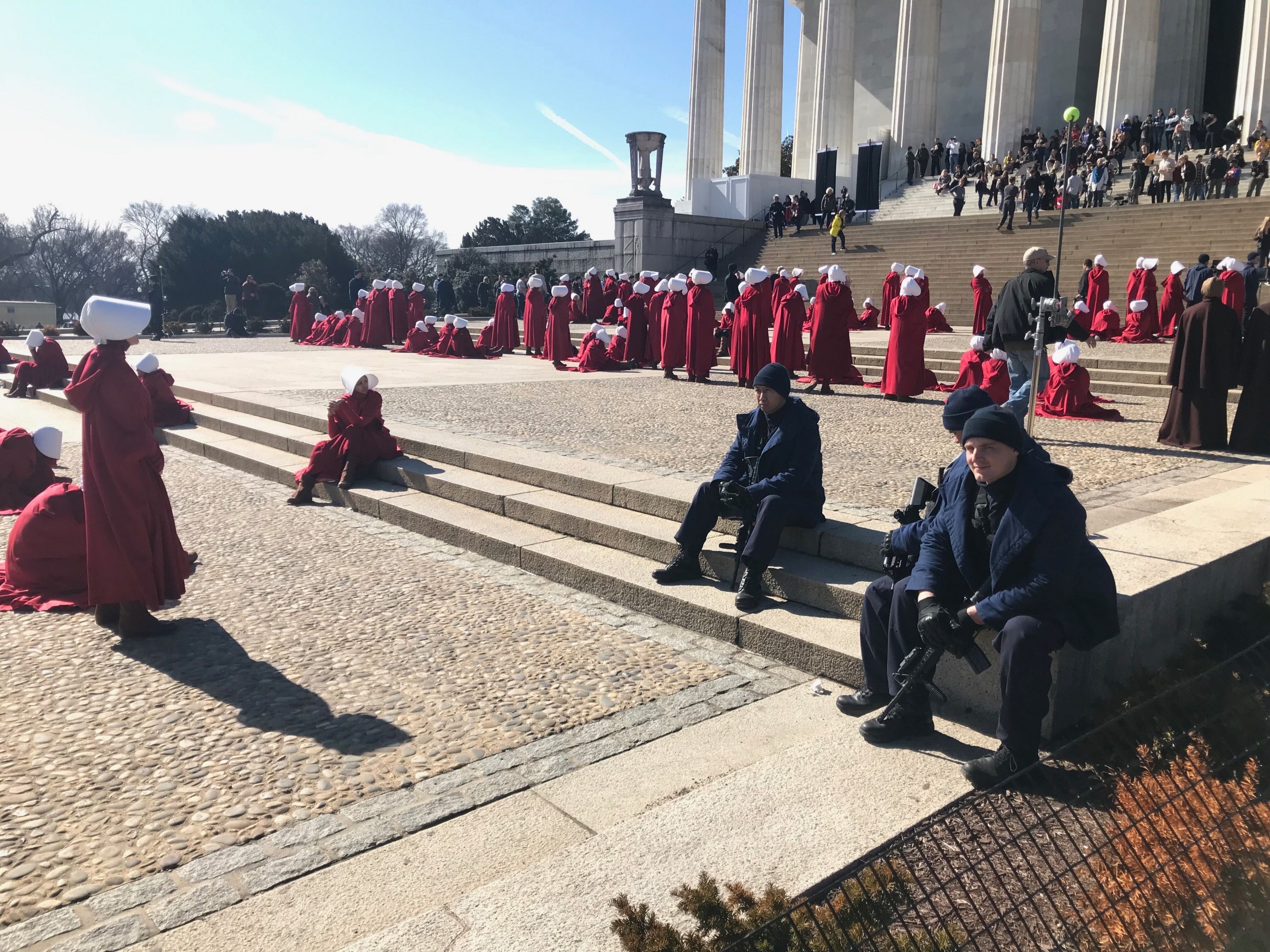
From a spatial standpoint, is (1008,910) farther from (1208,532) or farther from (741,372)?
(741,372)

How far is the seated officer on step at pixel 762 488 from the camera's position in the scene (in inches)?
219

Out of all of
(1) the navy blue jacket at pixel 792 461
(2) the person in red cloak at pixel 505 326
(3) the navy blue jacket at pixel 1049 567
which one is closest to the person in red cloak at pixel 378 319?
(2) the person in red cloak at pixel 505 326

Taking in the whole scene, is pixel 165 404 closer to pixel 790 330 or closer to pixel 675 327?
pixel 675 327

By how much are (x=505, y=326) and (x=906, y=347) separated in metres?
13.9

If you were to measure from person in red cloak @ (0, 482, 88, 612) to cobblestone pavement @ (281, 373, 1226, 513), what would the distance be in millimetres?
4349

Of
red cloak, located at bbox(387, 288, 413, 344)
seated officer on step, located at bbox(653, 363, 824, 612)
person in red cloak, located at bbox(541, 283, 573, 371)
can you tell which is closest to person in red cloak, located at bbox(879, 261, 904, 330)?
person in red cloak, located at bbox(541, 283, 573, 371)

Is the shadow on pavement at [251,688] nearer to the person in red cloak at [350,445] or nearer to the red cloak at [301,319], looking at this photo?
the person in red cloak at [350,445]

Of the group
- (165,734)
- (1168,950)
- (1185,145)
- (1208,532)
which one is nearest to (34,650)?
(165,734)

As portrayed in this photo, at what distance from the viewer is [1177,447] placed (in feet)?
31.3

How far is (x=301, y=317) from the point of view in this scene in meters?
28.9

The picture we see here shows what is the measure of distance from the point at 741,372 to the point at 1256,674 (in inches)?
493

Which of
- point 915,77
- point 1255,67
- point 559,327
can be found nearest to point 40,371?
point 559,327

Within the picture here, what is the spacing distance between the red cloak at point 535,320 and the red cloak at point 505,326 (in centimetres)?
44

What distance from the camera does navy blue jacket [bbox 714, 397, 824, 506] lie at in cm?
572
